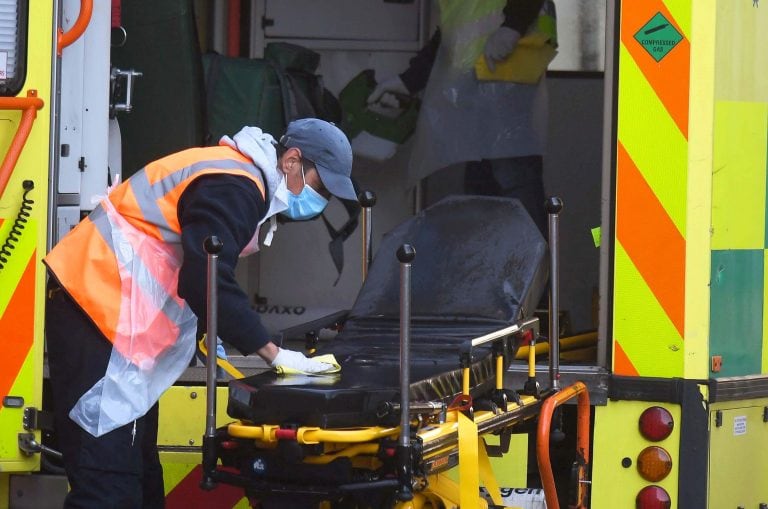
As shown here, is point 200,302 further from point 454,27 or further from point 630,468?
point 454,27

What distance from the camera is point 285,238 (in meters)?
5.82

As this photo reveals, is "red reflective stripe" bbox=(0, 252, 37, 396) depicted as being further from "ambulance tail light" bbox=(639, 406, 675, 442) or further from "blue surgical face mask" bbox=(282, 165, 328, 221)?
"ambulance tail light" bbox=(639, 406, 675, 442)

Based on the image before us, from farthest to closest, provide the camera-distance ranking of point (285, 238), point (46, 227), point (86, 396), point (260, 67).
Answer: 1. point (285, 238)
2. point (260, 67)
3. point (46, 227)
4. point (86, 396)

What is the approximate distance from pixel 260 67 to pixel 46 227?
6.42 feet

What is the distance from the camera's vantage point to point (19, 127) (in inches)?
137

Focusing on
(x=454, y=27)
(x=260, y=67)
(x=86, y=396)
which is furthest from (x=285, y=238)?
(x=86, y=396)

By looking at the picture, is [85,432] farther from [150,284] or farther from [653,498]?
[653,498]

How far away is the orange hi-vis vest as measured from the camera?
3.15 m

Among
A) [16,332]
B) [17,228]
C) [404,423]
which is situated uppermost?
[17,228]

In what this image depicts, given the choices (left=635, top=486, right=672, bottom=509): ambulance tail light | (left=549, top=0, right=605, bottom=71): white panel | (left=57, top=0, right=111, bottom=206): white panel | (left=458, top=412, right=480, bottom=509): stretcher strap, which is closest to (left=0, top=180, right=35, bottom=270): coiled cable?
(left=57, top=0, right=111, bottom=206): white panel

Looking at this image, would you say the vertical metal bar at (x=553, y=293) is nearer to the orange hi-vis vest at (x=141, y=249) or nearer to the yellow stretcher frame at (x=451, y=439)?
the yellow stretcher frame at (x=451, y=439)

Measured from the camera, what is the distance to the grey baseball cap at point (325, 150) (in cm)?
326

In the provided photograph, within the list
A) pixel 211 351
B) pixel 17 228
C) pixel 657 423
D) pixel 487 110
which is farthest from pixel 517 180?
pixel 211 351

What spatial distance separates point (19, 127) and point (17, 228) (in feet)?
0.88
